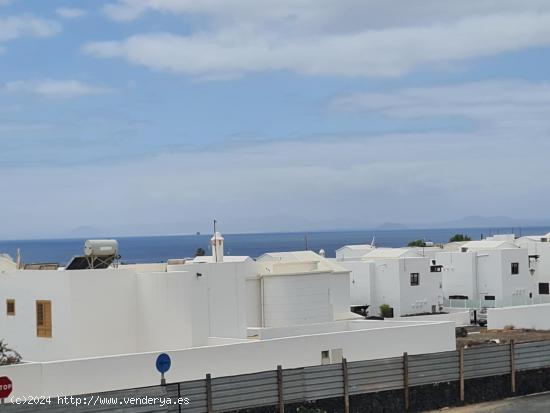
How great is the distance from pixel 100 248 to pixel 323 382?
10.2m

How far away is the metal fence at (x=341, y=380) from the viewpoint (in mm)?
19141

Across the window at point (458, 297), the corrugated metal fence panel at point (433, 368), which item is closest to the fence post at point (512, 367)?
the corrugated metal fence panel at point (433, 368)

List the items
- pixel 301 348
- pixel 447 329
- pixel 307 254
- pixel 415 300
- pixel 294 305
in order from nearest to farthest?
1. pixel 301 348
2. pixel 447 329
3. pixel 294 305
4. pixel 307 254
5. pixel 415 300

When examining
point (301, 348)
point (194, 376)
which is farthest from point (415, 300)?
point (194, 376)

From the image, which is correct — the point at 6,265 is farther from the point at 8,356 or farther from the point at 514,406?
the point at 514,406

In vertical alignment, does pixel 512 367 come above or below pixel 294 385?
below

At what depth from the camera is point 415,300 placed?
170 feet

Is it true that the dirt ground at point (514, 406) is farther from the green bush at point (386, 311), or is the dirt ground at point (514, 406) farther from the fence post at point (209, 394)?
the green bush at point (386, 311)

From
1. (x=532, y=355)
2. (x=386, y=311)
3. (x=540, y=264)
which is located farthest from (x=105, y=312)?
(x=540, y=264)

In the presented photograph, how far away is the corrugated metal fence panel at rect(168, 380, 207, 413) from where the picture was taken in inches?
750

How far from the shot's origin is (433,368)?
2278 cm

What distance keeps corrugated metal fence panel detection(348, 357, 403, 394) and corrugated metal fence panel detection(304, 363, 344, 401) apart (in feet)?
1.01

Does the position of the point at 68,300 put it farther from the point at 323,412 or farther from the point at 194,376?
the point at 323,412

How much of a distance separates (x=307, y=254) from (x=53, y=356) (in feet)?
69.5
